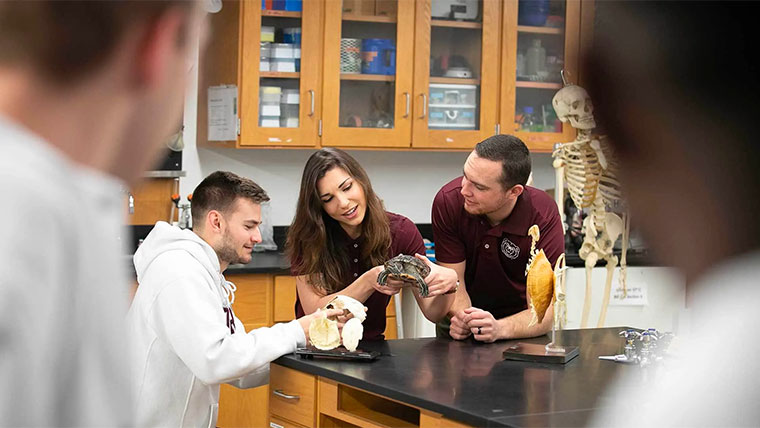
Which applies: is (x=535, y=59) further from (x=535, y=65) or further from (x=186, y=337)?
(x=186, y=337)

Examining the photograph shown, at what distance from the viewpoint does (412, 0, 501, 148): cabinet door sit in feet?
16.8

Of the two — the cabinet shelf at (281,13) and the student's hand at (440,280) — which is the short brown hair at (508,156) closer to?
the student's hand at (440,280)

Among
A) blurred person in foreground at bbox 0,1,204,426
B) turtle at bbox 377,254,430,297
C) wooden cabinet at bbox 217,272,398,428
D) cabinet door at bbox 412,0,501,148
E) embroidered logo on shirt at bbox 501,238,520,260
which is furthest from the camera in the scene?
cabinet door at bbox 412,0,501,148

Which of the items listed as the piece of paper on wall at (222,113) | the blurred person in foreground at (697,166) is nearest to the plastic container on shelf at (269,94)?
the piece of paper on wall at (222,113)

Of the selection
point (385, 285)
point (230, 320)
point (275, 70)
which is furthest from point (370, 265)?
point (275, 70)

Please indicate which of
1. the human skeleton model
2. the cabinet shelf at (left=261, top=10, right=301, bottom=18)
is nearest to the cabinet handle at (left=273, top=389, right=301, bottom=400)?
the human skeleton model

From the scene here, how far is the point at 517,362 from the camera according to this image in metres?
2.74

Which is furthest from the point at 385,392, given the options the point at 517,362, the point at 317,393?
the point at 517,362

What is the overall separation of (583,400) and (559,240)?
1.24m

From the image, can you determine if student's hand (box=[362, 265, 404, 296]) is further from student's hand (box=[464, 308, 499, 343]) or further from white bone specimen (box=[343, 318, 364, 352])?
white bone specimen (box=[343, 318, 364, 352])

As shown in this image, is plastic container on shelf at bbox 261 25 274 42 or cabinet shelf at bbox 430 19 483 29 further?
cabinet shelf at bbox 430 19 483 29

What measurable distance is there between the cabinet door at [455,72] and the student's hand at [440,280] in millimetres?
1985

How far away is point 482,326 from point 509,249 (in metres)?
0.45

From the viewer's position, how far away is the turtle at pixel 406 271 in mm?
3049
